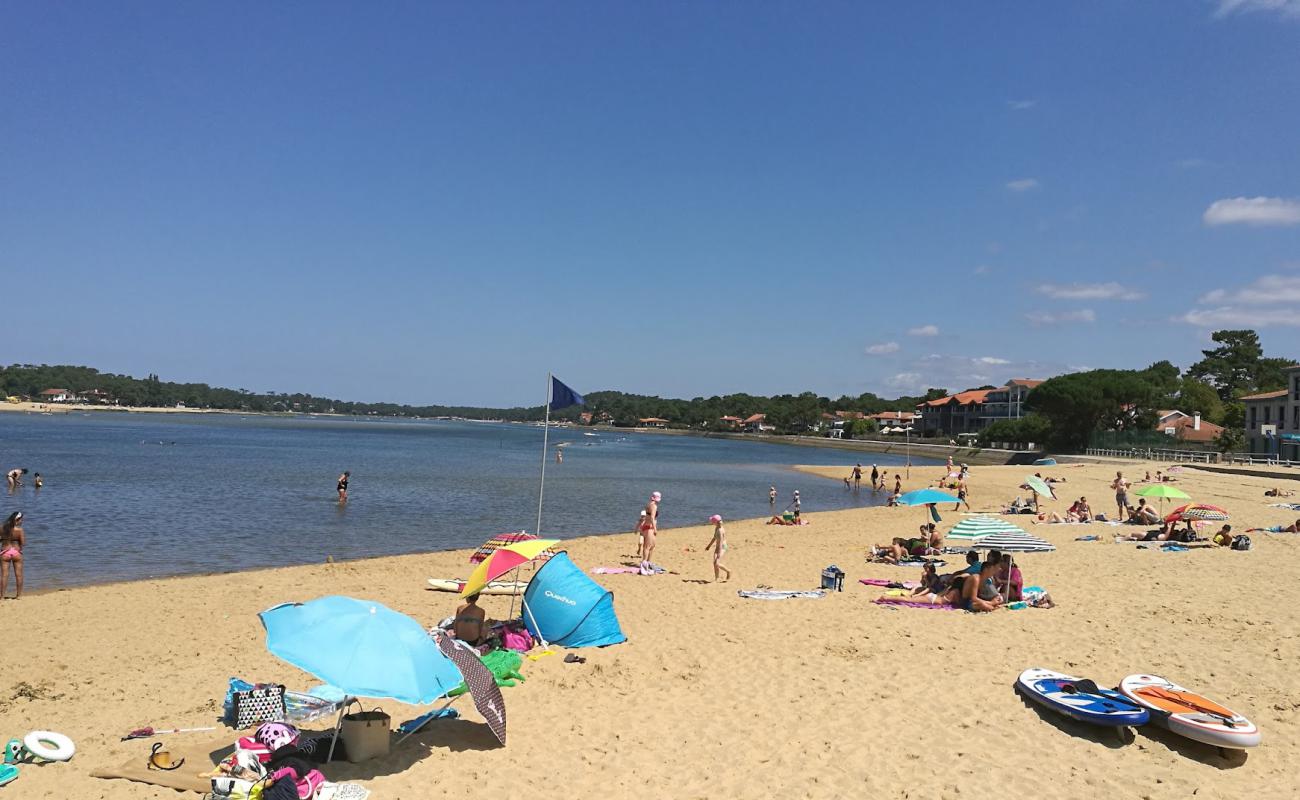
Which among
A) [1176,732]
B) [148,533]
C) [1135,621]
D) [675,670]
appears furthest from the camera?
[148,533]

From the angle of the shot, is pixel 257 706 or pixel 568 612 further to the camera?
pixel 568 612

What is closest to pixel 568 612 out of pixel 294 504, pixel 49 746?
pixel 49 746

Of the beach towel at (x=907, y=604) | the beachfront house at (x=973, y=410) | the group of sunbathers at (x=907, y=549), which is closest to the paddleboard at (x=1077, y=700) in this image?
the beach towel at (x=907, y=604)

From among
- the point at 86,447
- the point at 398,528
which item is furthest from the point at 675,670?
the point at 86,447

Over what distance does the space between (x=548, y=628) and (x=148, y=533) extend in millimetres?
16796

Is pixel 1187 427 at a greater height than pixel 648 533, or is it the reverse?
pixel 1187 427

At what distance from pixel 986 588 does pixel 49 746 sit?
11463mm

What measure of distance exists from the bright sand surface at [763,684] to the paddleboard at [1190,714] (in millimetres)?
180

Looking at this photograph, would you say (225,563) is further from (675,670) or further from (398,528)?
(675,670)

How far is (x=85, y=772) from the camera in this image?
253 inches

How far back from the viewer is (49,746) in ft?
21.9

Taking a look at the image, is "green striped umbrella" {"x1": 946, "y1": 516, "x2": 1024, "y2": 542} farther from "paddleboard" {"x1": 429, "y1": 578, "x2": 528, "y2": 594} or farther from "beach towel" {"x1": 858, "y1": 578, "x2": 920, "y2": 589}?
"paddleboard" {"x1": 429, "y1": 578, "x2": 528, "y2": 594}

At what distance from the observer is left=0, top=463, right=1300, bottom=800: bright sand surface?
661 centimetres

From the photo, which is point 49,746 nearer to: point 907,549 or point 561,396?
point 561,396
